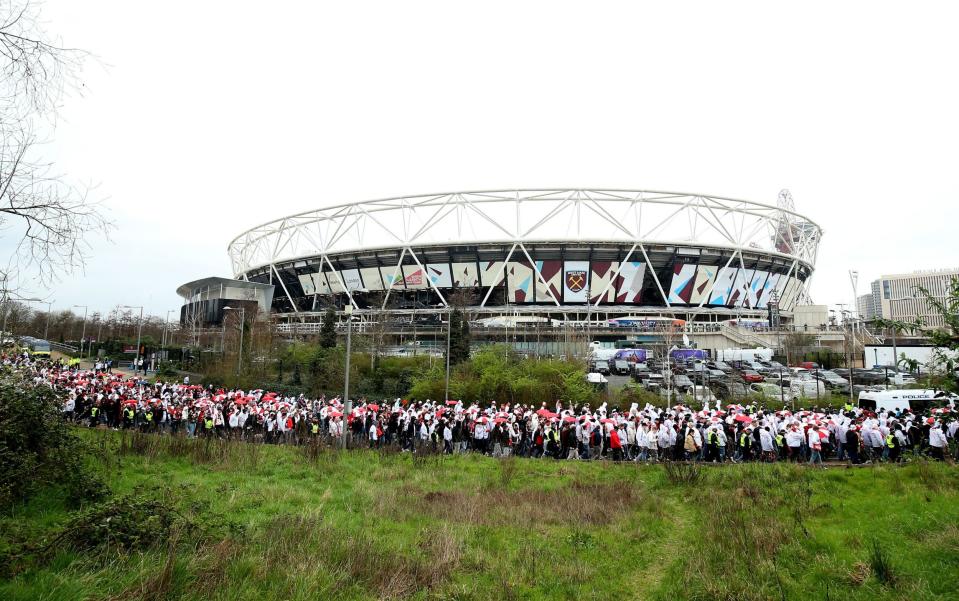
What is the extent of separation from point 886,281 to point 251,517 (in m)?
175

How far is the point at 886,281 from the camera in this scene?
143 meters

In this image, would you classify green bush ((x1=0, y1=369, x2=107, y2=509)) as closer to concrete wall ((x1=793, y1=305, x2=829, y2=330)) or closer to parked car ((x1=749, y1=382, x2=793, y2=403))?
parked car ((x1=749, y1=382, x2=793, y2=403))

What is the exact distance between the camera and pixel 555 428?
17.9 m

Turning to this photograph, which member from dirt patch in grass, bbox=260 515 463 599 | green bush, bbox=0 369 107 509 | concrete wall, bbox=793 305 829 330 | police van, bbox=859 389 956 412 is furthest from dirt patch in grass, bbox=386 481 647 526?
concrete wall, bbox=793 305 829 330

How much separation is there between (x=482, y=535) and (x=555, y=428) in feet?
31.6

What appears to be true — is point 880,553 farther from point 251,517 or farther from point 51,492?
point 51,492

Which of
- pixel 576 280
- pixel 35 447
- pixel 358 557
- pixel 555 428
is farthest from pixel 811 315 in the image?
pixel 35 447

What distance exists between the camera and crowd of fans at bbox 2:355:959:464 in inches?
597

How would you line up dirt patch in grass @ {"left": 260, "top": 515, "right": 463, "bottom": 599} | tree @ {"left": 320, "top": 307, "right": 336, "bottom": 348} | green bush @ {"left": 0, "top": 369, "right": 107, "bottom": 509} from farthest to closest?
tree @ {"left": 320, "top": 307, "right": 336, "bottom": 348} → green bush @ {"left": 0, "top": 369, "right": 107, "bottom": 509} → dirt patch in grass @ {"left": 260, "top": 515, "right": 463, "bottom": 599}

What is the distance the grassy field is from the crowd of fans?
3.18 meters

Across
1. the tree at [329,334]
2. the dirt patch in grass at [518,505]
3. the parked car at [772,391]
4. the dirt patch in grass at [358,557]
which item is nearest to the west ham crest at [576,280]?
the tree at [329,334]

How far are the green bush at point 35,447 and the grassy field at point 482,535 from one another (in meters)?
0.29

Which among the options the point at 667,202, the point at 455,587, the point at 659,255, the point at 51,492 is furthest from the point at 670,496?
the point at 667,202

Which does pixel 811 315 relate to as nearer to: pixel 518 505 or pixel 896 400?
pixel 896 400
